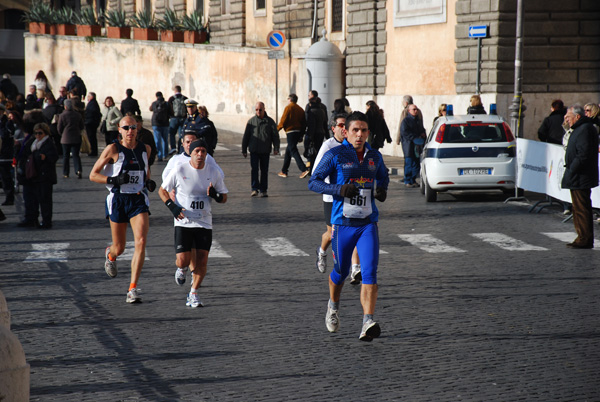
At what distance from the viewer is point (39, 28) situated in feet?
167

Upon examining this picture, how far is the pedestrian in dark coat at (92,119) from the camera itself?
2775 cm

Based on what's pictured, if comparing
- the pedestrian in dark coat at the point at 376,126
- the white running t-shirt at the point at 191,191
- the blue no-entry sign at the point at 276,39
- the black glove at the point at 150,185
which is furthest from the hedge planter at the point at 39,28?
the white running t-shirt at the point at 191,191

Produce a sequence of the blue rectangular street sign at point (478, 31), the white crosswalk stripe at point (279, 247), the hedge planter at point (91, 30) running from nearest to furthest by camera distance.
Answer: the white crosswalk stripe at point (279, 247) → the blue rectangular street sign at point (478, 31) → the hedge planter at point (91, 30)

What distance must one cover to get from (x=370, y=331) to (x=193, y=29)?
3644cm

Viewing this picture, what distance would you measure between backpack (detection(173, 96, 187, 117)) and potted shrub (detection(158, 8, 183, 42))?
15.0 metres

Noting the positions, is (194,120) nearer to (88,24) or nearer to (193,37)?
(193,37)

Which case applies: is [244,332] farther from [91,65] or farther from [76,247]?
[91,65]

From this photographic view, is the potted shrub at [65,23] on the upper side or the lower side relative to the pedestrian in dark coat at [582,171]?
upper

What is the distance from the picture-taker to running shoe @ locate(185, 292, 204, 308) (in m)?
9.49

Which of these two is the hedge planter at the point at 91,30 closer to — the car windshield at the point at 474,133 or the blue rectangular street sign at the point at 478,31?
the blue rectangular street sign at the point at 478,31

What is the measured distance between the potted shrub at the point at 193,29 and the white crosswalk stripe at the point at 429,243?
29491 millimetres

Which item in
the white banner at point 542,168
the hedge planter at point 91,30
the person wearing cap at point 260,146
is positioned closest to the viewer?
the white banner at point 542,168

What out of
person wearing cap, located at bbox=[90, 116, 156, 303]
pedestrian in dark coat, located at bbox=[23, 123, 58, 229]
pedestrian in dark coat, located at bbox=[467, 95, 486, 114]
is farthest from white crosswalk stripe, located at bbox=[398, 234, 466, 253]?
pedestrian in dark coat, located at bbox=[467, 95, 486, 114]

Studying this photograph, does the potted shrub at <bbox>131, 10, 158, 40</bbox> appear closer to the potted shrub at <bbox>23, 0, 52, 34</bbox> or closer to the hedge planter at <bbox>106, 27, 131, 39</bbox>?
the hedge planter at <bbox>106, 27, 131, 39</bbox>
